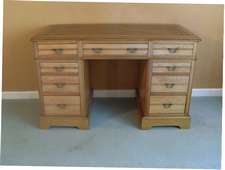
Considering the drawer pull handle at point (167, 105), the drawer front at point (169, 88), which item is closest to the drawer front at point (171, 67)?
the drawer front at point (169, 88)

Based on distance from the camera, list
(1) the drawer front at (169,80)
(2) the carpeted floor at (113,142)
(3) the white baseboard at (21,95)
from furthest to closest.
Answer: (3) the white baseboard at (21,95)
(1) the drawer front at (169,80)
(2) the carpeted floor at (113,142)

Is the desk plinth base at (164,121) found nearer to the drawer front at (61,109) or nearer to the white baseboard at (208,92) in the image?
the drawer front at (61,109)

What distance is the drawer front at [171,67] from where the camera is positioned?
1.97 metres

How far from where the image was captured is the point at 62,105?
2076mm

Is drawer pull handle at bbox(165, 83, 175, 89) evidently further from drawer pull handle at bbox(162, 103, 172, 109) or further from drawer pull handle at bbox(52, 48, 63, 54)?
drawer pull handle at bbox(52, 48, 63, 54)

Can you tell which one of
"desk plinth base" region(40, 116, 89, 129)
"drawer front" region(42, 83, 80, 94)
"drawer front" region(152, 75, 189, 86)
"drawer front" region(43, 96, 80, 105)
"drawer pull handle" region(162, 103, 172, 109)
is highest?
"drawer front" region(152, 75, 189, 86)

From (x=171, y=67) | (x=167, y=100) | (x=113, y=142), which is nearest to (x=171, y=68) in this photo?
(x=171, y=67)

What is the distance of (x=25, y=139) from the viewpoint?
78.0 inches

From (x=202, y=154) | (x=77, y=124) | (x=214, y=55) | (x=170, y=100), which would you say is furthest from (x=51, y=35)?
(x=214, y=55)

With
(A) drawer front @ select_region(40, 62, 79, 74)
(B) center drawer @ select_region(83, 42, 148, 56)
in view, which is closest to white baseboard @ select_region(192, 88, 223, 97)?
(B) center drawer @ select_region(83, 42, 148, 56)

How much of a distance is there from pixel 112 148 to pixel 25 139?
2.06 feet

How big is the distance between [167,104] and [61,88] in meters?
0.79

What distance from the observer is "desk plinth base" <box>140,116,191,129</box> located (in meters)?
2.10

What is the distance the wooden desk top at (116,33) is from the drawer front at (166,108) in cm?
50
